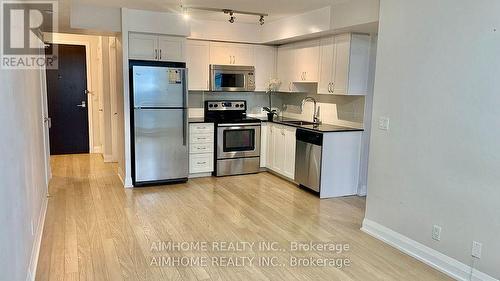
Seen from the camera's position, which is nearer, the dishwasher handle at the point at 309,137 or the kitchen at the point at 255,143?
the kitchen at the point at 255,143

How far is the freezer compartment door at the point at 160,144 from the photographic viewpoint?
5148mm

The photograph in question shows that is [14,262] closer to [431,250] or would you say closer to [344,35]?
[431,250]

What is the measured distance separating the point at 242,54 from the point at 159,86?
5.88ft

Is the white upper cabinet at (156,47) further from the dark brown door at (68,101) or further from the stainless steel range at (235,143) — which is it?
the dark brown door at (68,101)

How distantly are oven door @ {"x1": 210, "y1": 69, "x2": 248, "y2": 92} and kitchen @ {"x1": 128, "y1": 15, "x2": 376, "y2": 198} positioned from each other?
0.02 metres

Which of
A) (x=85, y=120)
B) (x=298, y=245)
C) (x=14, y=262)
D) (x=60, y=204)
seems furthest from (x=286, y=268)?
A: (x=85, y=120)

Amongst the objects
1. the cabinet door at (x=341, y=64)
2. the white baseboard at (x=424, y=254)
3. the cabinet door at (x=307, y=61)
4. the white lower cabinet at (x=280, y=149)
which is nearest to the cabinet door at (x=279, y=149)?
the white lower cabinet at (x=280, y=149)

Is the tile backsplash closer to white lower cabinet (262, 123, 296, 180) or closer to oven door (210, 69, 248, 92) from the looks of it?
oven door (210, 69, 248, 92)

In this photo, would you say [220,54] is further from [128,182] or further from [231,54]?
[128,182]

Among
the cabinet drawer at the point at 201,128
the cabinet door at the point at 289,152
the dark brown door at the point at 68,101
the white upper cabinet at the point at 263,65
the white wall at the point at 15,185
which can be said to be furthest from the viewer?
the dark brown door at the point at 68,101

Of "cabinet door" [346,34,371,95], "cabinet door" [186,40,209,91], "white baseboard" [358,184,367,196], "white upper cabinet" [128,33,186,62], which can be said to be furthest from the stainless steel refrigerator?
"white baseboard" [358,184,367,196]

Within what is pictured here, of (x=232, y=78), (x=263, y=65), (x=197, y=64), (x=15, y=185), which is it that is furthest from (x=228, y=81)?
(x=15, y=185)

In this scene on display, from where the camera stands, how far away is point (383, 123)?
359 centimetres

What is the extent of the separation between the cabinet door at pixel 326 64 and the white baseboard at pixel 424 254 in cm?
212
